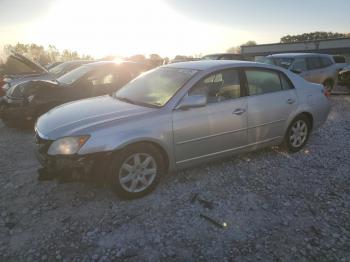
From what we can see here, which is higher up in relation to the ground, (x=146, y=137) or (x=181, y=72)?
(x=181, y=72)

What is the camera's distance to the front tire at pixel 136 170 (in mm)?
3520

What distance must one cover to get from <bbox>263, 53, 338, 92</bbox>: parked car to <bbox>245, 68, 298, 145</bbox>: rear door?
547 centimetres

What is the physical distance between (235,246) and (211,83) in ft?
7.16

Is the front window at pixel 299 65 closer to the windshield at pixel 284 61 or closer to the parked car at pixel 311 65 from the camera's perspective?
the parked car at pixel 311 65

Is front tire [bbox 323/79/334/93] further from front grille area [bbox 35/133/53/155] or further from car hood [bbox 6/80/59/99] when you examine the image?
front grille area [bbox 35/133/53/155]

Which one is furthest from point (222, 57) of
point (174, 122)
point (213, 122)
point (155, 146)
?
point (155, 146)

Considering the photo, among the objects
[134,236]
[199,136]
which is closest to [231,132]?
[199,136]

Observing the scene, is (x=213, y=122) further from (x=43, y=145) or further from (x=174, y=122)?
(x=43, y=145)

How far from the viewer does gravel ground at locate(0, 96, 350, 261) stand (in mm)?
2891

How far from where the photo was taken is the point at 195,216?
3.45 meters

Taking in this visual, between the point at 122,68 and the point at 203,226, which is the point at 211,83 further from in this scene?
the point at 122,68

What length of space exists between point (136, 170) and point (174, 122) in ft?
2.42

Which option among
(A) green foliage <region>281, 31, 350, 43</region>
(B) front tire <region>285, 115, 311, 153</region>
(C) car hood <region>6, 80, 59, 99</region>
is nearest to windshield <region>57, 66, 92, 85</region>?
(C) car hood <region>6, 80, 59, 99</region>

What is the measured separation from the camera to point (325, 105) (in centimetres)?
546
